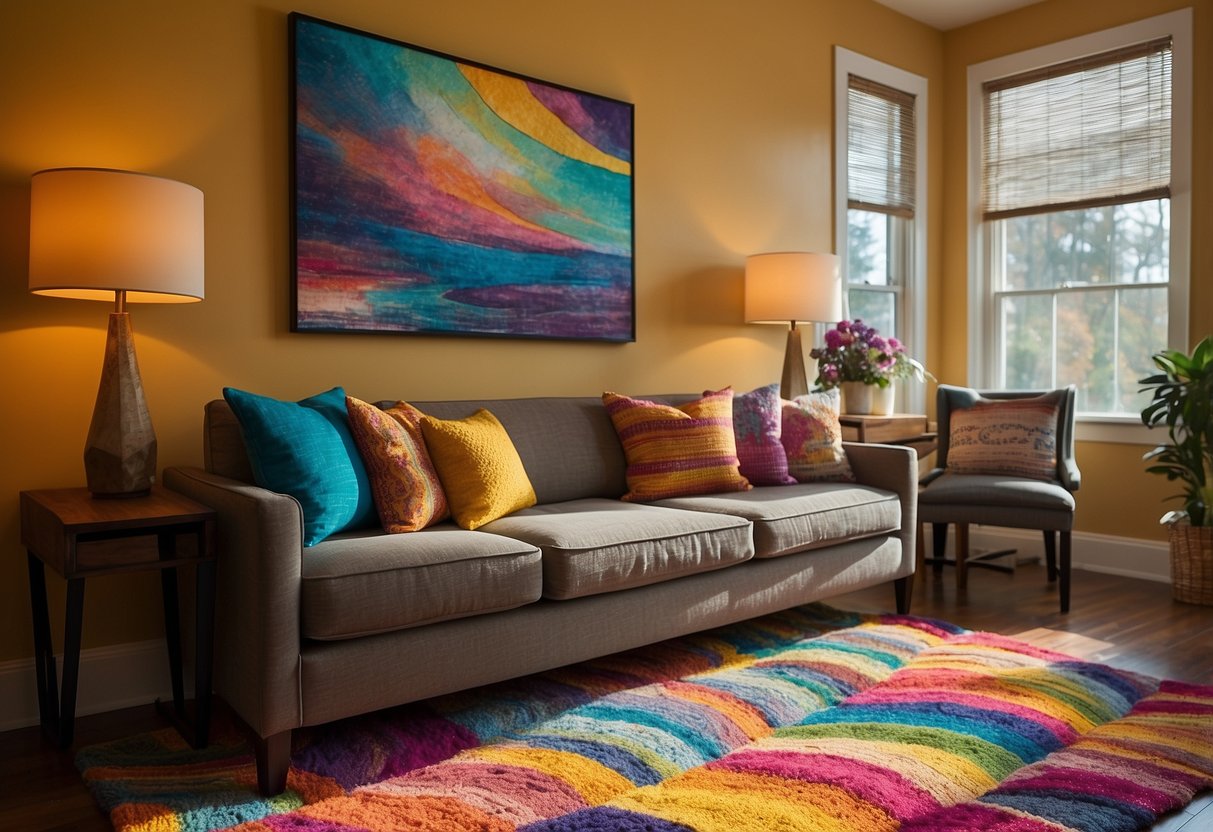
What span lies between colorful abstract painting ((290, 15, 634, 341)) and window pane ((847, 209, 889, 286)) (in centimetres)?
154

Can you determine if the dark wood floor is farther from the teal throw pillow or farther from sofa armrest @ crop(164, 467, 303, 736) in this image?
the teal throw pillow

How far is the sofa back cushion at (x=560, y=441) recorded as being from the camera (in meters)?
3.04

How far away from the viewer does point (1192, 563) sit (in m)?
3.73

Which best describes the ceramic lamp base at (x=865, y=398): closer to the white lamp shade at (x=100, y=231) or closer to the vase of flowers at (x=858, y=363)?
the vase of flowers at (x=858, y=363)

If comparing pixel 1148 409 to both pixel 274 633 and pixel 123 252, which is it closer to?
pixel 274 633

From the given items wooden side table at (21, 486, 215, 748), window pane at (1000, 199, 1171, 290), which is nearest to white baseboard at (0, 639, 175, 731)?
wooden side table at (21, 486, 215, 748)

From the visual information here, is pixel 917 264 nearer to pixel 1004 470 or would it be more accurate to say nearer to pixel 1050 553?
pixel 1004 470

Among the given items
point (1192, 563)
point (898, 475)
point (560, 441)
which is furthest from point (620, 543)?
point (1192, 563)

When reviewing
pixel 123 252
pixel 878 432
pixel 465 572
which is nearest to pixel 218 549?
pixel 465 572

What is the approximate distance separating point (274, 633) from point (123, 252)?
0.99 m


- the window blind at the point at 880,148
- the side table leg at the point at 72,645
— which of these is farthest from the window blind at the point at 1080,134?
the side table leg at the point at 72,645

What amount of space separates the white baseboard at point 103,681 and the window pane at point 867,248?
3.54 m

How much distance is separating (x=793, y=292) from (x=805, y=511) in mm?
1279

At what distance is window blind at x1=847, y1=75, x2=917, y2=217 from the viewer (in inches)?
187
